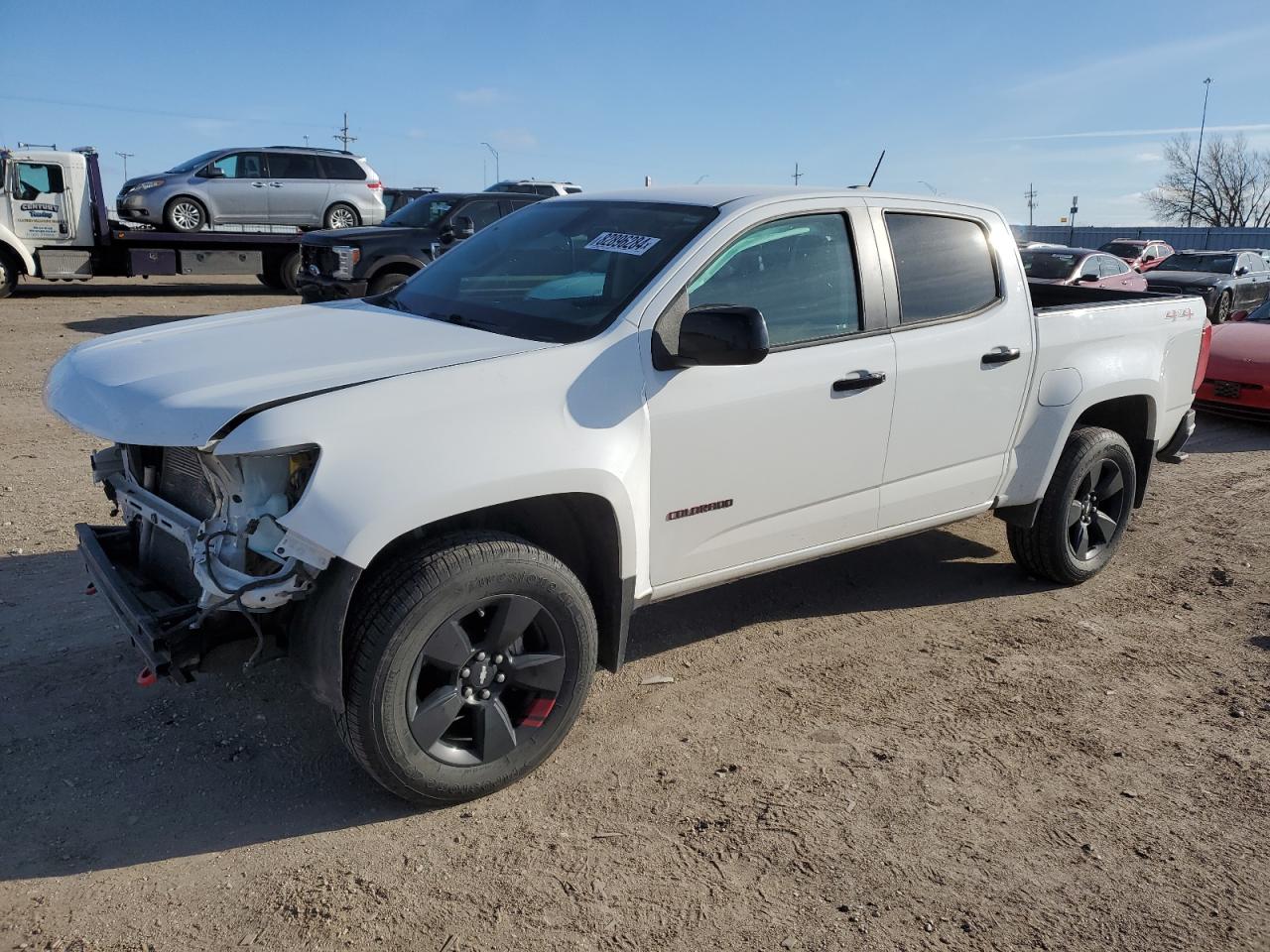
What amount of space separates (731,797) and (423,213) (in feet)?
39.6

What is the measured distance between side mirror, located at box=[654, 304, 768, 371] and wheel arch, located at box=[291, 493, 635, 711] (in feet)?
1.83

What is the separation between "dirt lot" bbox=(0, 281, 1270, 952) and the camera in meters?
2.88

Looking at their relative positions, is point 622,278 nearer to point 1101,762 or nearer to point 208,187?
point 1101,762

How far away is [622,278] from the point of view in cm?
375

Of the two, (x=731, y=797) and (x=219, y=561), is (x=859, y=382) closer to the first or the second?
(x=731, y=797)

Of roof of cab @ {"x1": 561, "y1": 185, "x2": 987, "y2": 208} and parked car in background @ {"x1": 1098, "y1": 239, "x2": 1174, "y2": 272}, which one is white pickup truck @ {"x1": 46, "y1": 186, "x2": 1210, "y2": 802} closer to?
roof of cab @ {"x1": 561, "y1": 185, "x2": 987, "y2": 208}

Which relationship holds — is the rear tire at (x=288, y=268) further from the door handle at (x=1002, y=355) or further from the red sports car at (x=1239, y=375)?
the door handle at (x=1002, y=355)

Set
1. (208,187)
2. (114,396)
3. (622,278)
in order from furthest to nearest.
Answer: (208,187) → (622,278) → (114,396)

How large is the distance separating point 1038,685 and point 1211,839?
1112 millimetres

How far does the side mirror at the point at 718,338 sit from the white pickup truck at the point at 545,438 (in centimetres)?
1

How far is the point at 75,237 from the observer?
16.6 meters

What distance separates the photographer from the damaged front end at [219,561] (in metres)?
2.86

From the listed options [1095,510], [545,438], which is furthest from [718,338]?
[1095,510]

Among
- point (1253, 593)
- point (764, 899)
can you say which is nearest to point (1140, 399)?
point (1253, 593)
